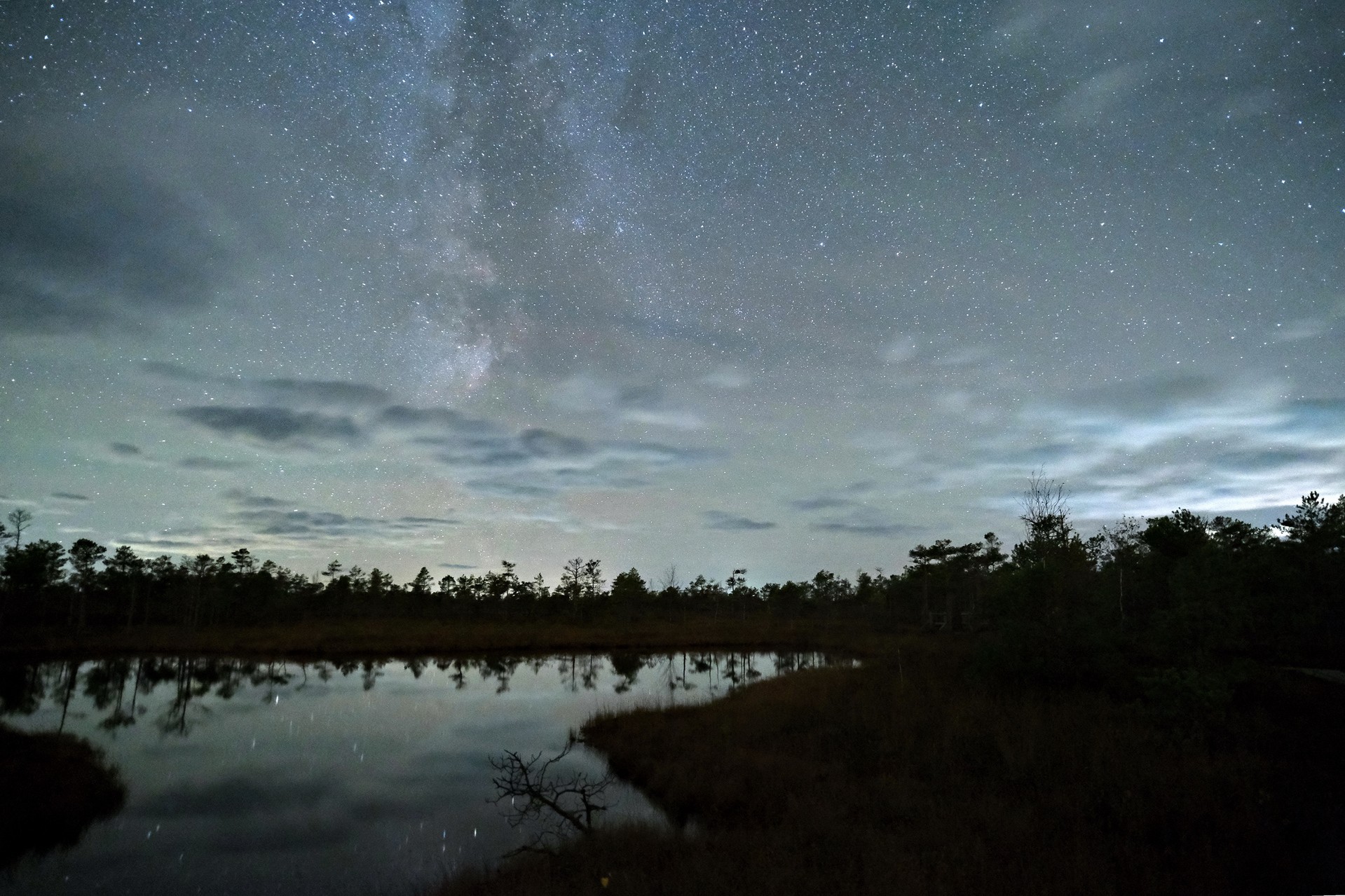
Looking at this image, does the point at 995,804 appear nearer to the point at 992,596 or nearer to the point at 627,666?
the point at 992,596

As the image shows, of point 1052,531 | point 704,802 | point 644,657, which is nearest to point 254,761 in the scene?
point 704,802

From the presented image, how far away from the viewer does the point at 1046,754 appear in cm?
1369

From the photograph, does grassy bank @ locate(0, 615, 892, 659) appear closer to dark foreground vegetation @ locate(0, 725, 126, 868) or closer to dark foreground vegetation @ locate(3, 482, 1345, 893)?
dark foreground vegetation @ locate(3, 482, 1345, 893)

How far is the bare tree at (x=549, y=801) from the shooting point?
12.6 meters

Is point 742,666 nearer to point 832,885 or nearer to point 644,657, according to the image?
point 644,657

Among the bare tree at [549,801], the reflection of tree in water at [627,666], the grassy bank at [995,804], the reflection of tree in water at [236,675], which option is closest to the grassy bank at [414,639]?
the reflection of tree in water at [236,675]

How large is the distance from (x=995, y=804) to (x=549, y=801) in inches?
341

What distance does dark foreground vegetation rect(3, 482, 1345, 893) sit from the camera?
9.16 m

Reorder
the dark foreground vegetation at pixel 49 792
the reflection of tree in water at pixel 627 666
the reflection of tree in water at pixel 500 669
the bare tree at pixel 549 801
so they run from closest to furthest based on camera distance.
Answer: the bare tree at pixel 549 801 < the dark foreground vegetation at pixel 49 792 < the reflection of tree in water at pixel 627 666 < the reflection of tree in water at pixel 500 669

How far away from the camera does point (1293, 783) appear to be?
37.0 ft

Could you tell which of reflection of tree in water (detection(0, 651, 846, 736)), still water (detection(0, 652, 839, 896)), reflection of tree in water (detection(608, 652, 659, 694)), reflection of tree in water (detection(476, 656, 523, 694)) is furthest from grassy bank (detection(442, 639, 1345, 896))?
reflection of tree in water (detection(476, 656, 523, 694))

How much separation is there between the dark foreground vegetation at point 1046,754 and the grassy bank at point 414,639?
26.8 metres

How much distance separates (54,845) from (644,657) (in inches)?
1809

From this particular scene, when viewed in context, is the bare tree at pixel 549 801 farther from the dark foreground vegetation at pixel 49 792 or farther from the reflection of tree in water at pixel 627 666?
the reflection of tree in water at pixel 627 666
